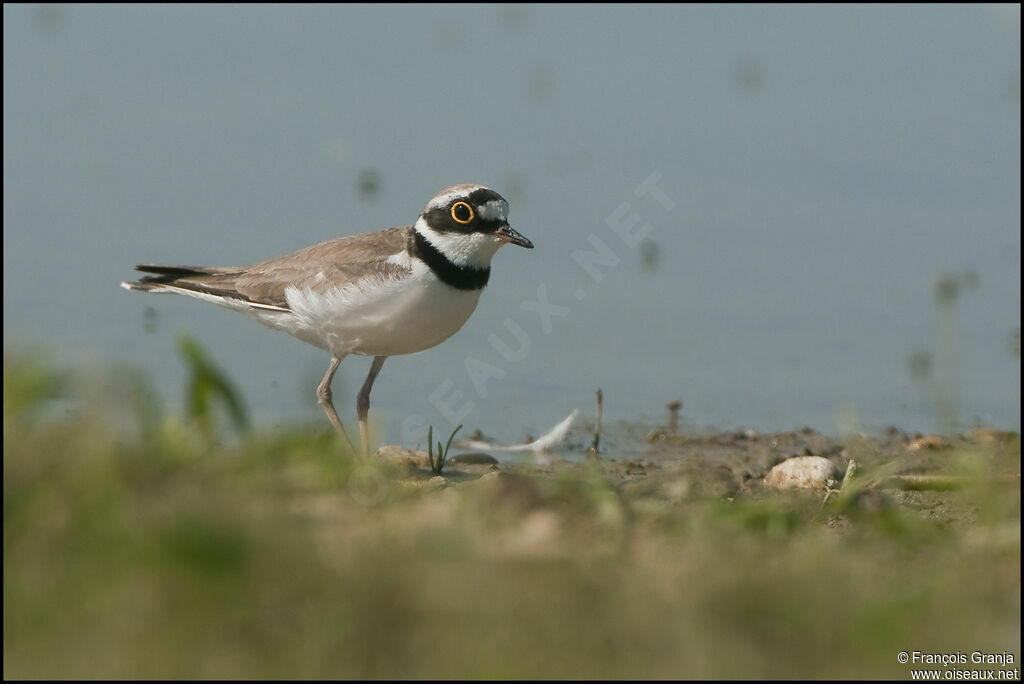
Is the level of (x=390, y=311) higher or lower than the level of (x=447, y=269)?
lower

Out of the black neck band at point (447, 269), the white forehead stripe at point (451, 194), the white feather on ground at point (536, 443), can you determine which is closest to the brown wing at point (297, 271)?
the black neck band at point (447, 269)

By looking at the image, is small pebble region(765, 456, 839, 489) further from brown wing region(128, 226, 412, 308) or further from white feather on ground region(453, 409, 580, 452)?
brown wing region(128, 226, 412, 308)

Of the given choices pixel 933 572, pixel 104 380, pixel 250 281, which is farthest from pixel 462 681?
pixel 250 281

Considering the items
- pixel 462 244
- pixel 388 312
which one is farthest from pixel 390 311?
pixel 462 244

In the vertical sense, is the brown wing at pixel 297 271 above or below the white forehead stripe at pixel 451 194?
below

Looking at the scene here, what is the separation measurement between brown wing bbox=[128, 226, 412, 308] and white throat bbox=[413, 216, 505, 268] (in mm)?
175

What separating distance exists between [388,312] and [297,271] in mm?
835

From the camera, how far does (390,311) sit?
21.7 ft

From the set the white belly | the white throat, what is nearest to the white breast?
the white belly

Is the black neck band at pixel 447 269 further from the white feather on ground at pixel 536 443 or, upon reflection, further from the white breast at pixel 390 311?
the white feather on ground at pixel 536 443

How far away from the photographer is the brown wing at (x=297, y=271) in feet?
22.4

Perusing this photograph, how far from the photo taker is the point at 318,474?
3785 mm

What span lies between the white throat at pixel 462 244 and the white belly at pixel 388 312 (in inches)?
6.2

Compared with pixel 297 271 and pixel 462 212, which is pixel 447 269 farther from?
pixel 297 271
